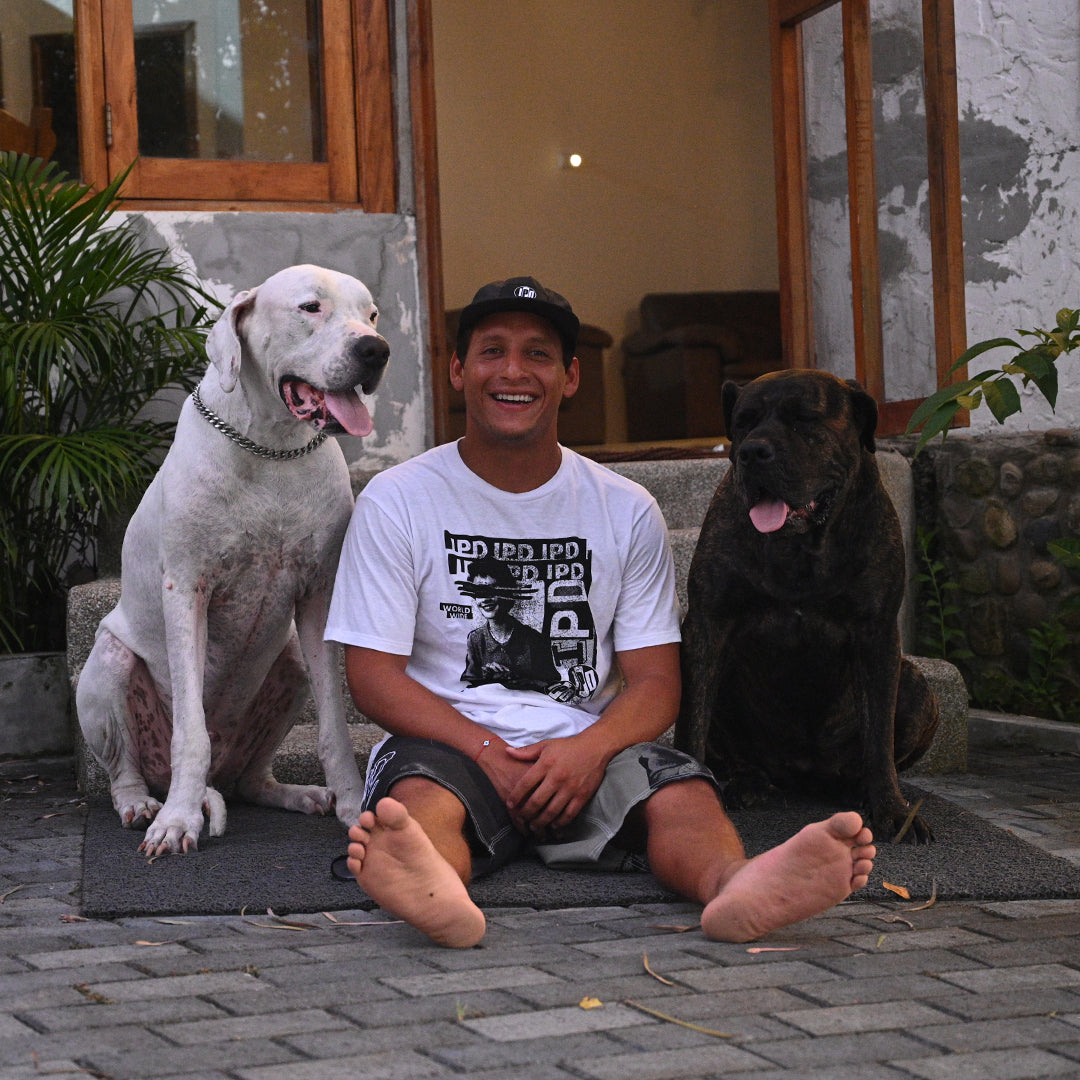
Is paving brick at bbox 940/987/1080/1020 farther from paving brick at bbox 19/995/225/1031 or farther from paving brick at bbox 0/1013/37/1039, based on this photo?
paving brick at bbox 0/1013/37/1039

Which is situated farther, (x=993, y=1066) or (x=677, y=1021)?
(x=677, y=1021)

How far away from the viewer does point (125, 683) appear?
3.76 meters

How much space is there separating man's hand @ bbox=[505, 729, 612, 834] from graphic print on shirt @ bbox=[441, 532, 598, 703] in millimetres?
198

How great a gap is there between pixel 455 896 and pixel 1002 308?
161 inches

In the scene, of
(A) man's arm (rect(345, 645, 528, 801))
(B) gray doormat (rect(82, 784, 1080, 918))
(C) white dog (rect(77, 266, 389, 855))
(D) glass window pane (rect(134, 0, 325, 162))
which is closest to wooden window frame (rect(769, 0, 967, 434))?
(D) glass window pane (rect(134, 0, 325, 162))

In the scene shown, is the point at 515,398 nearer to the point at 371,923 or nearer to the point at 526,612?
the point at 526,612

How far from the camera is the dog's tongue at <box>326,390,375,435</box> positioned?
133 inches

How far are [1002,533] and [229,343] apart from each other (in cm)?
330

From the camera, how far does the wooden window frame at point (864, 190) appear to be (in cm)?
571

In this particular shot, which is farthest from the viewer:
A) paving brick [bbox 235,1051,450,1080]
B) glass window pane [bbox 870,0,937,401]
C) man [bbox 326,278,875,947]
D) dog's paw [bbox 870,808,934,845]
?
glass window pane [bbox 870,0,937,401]

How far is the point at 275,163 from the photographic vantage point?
607 cm

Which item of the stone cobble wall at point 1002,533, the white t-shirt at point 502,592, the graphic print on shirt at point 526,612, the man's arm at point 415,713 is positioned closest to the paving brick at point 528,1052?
the man's arm at point 415,713

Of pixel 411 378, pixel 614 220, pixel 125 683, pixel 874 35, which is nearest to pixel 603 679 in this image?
pixel 125 683

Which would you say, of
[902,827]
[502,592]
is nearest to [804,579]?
[902,827]
